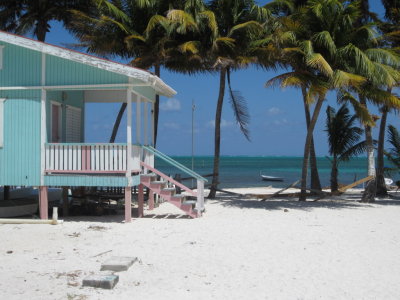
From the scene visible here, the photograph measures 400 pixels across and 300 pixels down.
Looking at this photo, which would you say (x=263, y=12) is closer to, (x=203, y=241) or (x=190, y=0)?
(x=190, y=0)

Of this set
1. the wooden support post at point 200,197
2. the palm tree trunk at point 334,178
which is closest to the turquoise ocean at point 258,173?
the palm tree trunk at point 334,178

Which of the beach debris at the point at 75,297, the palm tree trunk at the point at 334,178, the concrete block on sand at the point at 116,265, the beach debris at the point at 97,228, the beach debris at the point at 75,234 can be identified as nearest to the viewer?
the beach debris at the point at 75,297

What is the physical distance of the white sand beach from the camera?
6.88 m

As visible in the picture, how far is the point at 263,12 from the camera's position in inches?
784

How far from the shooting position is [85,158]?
13453 millimetres

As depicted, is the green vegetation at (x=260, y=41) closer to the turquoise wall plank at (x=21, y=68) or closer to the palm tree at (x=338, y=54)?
the palm tree at (x=338, y=54)

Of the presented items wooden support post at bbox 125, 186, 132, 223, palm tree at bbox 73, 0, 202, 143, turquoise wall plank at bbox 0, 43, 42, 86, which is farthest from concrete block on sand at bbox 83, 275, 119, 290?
palm tree at bbox 73, 0, 202, 143

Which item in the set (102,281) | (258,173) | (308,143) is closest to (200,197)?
Result: (308,143)

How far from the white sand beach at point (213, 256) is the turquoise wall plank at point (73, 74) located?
403cm

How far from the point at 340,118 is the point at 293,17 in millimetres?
6989

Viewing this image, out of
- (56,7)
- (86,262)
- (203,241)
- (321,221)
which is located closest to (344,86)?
Answer: (321,221)

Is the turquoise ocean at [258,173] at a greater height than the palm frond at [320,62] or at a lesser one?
lesser

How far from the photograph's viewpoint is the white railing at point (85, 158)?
13.4 m

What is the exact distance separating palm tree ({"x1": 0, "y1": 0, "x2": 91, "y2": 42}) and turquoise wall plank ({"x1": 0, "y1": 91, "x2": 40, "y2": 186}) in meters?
10.4
